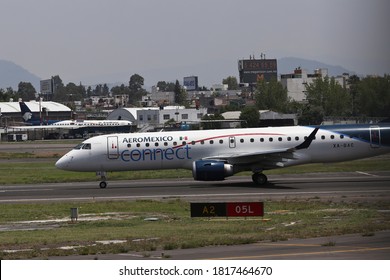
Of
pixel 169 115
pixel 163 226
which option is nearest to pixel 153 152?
pixel 163 226

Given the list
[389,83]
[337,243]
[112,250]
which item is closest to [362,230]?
[337,243]

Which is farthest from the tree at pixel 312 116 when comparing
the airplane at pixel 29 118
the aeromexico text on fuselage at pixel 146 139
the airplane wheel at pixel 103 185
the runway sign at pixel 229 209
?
the airplane at pixel 29 118

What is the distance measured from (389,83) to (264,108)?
95.1m

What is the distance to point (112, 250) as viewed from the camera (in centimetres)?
2331

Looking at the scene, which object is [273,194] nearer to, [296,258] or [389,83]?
[296,258]

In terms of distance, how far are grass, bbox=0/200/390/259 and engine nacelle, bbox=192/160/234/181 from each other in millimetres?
5765

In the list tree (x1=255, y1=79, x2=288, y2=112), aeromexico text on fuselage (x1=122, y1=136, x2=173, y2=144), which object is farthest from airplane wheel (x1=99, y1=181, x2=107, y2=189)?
tree (x1=255, y1=79, x2=288, y2=112)

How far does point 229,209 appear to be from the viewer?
3212cm

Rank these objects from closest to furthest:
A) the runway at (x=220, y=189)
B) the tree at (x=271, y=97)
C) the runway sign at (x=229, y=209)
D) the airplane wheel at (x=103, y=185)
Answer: the runway sign at (x=229, y=209) → the runway at (x=220, y=189) → the airplane wheel at (x=103, y=185) → the tree at (x=271, y=97)

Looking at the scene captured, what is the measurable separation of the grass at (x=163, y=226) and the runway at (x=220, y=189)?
8.06ft

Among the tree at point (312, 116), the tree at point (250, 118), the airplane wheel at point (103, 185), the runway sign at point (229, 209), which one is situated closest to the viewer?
the runway sign at point (229, 209)

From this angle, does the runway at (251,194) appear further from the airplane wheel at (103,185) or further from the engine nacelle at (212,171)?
the engine nacelle at (212,171)

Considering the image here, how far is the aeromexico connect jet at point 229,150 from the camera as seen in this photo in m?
45.8

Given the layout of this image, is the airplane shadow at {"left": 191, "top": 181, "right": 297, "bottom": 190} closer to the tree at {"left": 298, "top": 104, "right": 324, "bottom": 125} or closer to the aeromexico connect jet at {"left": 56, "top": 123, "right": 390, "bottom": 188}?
the aeromexico connect jet at {"left": 56, "top": 123, "right": 390, "bottom": 188}
